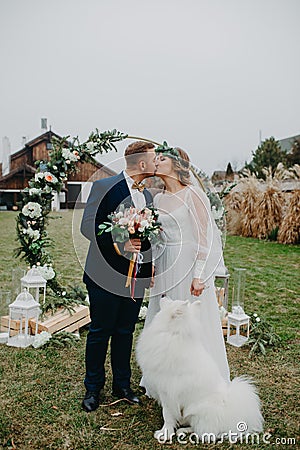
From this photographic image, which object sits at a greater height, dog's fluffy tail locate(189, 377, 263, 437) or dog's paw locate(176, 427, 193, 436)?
dog's fluffy tail locate(189, 377, 263, 437)

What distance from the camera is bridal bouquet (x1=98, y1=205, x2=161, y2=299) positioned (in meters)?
2.91

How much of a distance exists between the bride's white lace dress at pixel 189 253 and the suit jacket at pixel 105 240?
265 mm

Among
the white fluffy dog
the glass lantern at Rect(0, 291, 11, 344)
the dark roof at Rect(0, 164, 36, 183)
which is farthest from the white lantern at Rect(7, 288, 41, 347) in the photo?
the dark roof at Rect(0, 164, 36, 183)

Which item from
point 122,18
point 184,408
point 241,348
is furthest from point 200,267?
point 122,18

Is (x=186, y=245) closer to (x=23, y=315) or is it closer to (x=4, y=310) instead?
(x=23, y=315)

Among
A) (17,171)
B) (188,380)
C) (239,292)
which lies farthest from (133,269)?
(17,171)

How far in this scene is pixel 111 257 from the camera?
313cm

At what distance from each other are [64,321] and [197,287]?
2307 mm

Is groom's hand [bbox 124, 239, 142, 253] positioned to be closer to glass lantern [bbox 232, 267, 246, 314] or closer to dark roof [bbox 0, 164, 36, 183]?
glass lantern [bbox 232, 267, 246, 314]

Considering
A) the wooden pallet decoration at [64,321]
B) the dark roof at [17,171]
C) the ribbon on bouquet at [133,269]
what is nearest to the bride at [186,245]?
the ribbon on bouquet at [133,269]

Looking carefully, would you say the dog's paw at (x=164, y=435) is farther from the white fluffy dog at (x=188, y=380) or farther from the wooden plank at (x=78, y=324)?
the wooden plank at (x=78, y=324)

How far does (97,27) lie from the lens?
7.43m

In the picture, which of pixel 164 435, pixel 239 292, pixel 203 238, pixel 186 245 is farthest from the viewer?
pixel 239 292

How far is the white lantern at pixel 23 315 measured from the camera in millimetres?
4621
